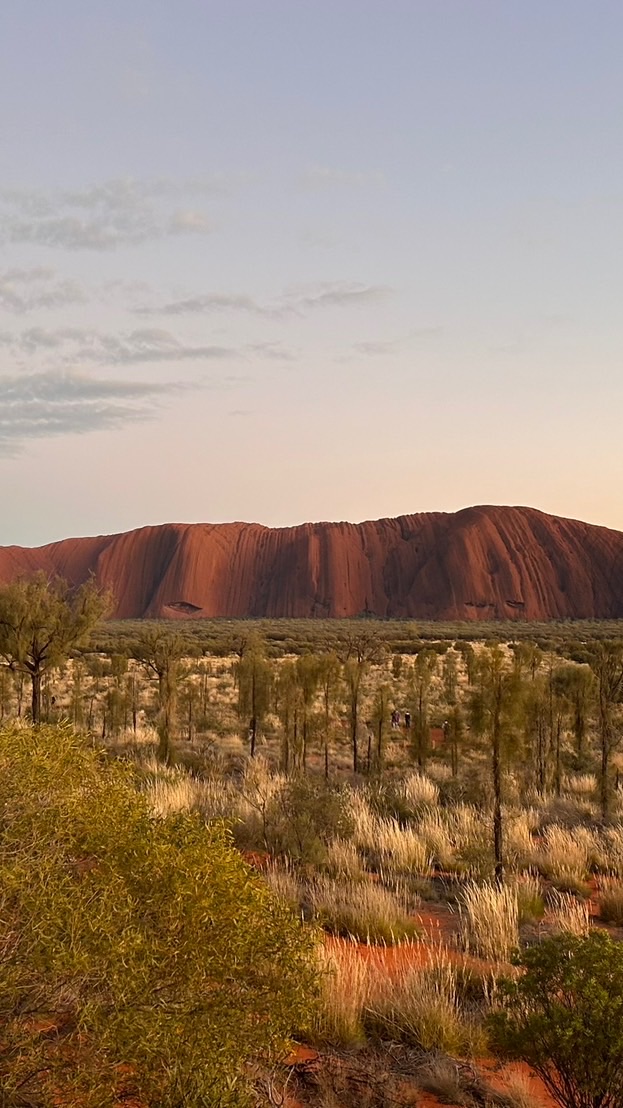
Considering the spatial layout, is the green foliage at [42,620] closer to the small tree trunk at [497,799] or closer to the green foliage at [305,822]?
the green foliage at [305,822]

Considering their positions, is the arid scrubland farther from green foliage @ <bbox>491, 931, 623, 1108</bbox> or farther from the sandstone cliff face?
the sandstone cliff face

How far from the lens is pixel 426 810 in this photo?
1316 centimetres

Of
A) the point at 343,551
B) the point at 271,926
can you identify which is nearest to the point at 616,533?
the point at 343,551

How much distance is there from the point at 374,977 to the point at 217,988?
3062mm

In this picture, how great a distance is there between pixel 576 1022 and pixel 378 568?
127550 mm

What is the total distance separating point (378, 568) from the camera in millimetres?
131375

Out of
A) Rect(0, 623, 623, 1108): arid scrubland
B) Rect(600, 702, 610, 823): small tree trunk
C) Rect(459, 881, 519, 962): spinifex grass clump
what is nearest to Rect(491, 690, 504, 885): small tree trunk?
Rect(0, 623, 623, 1108): arid scrubland

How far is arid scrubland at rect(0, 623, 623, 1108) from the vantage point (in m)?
5.61

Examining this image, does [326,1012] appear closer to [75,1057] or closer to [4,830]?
[75,1057]

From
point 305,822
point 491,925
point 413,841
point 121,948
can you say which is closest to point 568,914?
point 491,925

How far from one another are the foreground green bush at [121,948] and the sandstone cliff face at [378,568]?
108830 mm

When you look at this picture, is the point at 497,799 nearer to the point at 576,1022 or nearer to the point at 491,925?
the point at 491,925

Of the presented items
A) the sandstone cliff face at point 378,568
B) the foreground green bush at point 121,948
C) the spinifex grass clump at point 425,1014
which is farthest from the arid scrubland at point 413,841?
the sandstone cliff face at point 378,568

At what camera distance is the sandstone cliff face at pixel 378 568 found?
118938mm
